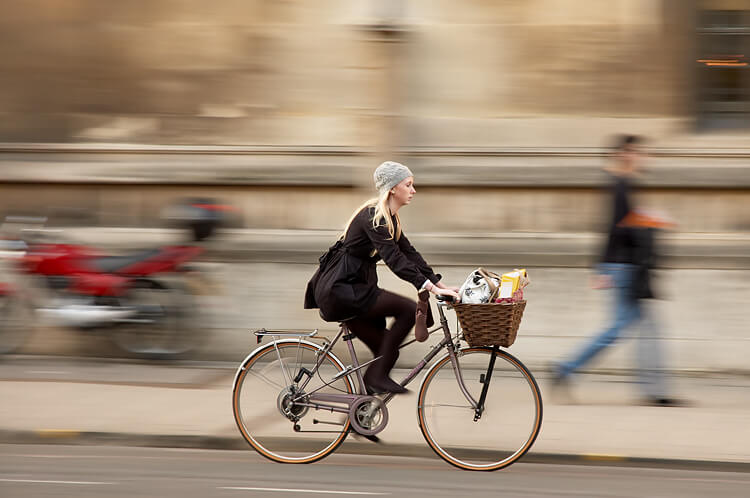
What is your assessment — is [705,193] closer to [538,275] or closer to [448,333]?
[538,275]

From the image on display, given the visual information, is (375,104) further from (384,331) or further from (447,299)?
(447,299)

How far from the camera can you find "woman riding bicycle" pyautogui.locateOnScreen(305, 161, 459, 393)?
16.0ft

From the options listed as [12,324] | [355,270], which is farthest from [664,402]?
[12,324]

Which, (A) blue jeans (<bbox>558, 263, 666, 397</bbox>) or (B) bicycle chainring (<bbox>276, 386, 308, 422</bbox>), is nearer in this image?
(B) bicycle chainring (<bbox>276, 386, 308, 422</bbox>)

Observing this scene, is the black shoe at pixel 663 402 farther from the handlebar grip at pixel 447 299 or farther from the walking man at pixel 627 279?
the handlebar grip at pixel 447 299

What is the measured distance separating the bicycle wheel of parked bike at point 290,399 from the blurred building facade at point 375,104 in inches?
133

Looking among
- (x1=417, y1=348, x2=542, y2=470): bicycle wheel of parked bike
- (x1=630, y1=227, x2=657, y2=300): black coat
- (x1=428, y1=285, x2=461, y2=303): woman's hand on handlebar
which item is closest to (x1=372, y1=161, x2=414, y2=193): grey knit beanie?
(x1=428, y1=285, x2=461, y2=303): woman's hand on handlebar

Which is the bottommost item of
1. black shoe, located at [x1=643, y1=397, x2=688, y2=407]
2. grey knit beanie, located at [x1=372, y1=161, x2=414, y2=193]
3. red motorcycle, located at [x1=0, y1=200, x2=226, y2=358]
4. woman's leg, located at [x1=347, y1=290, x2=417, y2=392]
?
black shoe, located at [x1=643, y1=397, x2=688, y2=407]

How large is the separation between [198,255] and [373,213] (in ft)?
10.6

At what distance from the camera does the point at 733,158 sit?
7.93m

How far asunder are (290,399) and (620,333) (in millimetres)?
2751

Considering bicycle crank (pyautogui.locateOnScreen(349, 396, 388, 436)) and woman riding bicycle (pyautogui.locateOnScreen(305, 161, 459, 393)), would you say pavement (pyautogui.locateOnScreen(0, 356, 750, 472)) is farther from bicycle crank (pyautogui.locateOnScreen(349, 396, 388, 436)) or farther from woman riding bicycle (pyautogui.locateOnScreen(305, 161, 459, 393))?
woman riding bicycle (pyautogui.locateOnScreen(305, 161, 459, 393))

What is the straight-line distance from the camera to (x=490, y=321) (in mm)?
4656

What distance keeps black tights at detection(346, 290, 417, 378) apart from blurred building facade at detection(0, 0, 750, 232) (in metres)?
3.29
